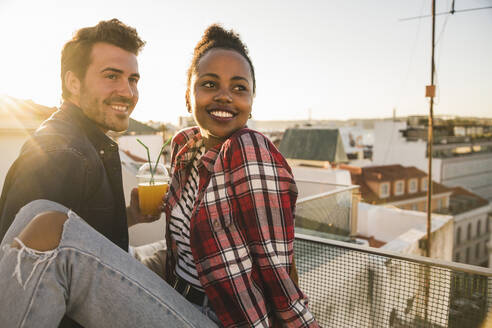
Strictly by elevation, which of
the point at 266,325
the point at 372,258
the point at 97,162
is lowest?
the point at 372,258

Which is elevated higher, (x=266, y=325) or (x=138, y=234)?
(x=266, y=325)

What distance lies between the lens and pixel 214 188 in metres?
1.29

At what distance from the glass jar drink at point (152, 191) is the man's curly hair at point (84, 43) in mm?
705

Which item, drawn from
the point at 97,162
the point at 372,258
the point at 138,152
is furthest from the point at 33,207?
the point at 138,152

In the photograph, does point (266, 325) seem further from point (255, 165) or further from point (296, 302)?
point (255, 165)

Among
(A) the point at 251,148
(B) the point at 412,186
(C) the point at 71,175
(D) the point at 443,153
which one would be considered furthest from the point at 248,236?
(D) the point at 443,153

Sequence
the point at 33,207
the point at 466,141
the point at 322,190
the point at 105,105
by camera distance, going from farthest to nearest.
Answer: the point at 466,141, the point at 322,190, the point at 105,105, the point at 33,207

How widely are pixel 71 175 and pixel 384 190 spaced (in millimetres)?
25901

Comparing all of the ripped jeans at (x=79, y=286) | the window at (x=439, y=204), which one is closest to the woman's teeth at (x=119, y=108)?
the ripped jeans at (x=79, y=286)

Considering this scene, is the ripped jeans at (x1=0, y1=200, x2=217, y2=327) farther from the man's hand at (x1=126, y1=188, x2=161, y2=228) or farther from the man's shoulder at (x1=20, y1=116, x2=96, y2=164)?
the man's hand at (x1=126, y1=188, x2=161, y2=228)

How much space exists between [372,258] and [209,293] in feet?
5.35

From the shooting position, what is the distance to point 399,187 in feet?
84.4

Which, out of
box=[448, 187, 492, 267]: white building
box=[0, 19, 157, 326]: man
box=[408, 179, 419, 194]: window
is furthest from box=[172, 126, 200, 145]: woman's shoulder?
box=[448, 187, 492, 267]: white building

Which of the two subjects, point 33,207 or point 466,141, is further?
point 466,141
